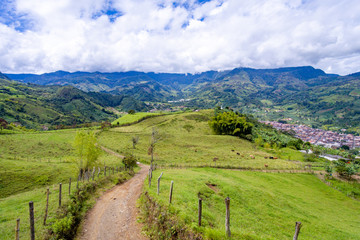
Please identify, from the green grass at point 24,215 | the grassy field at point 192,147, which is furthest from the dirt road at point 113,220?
the grassy field at point 192,147

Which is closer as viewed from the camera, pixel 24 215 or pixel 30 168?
pixel 24 215

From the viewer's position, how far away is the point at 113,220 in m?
17.3

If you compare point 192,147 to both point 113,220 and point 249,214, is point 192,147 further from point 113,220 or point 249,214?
point 113,220

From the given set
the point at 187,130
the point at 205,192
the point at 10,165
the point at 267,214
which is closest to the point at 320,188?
the point at 267,214

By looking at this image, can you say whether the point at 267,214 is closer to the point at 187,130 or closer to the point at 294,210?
the point at 294,210

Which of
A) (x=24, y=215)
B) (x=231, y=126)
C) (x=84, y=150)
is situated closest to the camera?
(x=24, y=215)

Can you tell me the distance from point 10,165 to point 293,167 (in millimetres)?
76437

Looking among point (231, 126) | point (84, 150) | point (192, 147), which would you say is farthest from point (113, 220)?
point (231, 126)

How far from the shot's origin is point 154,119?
14825cm

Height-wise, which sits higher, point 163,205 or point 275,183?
point 163,205

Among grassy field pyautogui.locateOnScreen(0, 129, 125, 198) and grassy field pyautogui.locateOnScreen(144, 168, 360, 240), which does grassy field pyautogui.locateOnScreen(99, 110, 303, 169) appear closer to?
grassy field pyautogui.locateOnScreen(0, 129, 125, 198)

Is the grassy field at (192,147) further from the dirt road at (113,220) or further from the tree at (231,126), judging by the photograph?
the dirt road at (113,220)

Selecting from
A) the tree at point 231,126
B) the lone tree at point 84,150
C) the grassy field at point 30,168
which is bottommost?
the grassy field at point 30,168

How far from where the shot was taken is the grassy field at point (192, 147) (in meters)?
56.8
